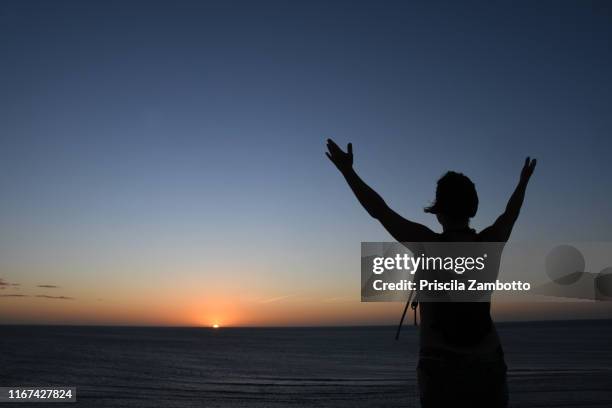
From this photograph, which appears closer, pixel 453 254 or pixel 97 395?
pixel 453 254

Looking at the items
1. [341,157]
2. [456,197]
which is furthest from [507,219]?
[341,157]

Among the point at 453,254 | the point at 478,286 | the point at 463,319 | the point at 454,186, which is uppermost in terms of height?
the point at 454,186

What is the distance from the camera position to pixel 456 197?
7.83ft

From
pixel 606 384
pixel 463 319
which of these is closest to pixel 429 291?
pixel 463 319

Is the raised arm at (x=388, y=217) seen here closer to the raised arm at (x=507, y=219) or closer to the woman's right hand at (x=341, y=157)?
the woman's right hand at (x=341, y=157)

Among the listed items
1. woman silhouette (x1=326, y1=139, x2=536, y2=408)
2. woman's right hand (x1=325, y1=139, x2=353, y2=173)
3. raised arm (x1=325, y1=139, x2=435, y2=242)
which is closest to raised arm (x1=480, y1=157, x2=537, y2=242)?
woman silhouette (x1=326, y1=139, x2=536, y2=408)

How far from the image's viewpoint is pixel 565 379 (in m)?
16.4

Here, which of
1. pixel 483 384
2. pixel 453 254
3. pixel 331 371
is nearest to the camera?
pixel 483 384

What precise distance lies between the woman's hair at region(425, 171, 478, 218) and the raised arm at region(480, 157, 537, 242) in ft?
0.48

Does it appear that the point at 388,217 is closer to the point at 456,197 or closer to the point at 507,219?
the point at 456,197

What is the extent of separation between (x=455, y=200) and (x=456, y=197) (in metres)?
0.02

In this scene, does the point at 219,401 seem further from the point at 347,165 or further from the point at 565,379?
the point at 347,165

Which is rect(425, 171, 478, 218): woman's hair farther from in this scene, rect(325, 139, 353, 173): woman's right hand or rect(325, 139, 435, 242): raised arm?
rect(325, 139, 353, 173): woman's right hand

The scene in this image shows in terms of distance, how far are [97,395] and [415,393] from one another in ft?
35.0
